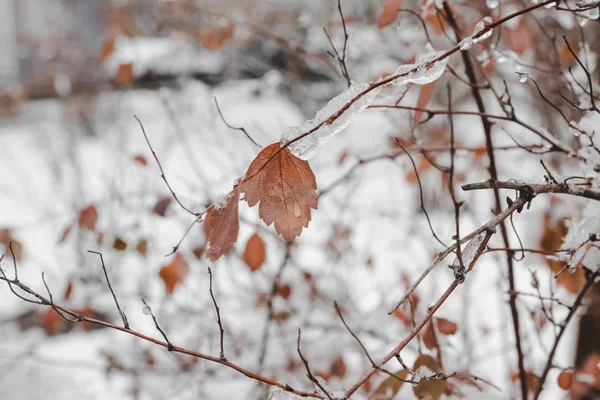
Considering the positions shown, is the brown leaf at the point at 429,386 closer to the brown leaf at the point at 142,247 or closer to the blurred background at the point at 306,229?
the blurred background at the point at 306,229

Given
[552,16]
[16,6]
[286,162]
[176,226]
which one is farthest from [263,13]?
[16,6]

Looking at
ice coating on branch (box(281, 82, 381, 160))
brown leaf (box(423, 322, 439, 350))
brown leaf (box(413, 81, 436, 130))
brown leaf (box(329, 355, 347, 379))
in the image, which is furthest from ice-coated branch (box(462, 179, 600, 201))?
brown leaf (box(329, 355, 347, 379))

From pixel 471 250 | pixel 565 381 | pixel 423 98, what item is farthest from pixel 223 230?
pixel 565 381

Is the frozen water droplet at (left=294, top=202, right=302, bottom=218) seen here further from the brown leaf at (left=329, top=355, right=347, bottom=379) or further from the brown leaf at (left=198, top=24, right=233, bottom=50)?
the brown leaf at (left=198, top=24, right=233, bottom=50)

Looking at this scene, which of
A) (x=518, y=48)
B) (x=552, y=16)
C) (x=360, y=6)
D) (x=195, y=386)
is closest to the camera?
(x=518, y=48)

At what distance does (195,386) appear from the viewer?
2.31 meters

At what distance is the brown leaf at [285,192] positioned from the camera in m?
0.68

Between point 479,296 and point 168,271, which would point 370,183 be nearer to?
point 479,296

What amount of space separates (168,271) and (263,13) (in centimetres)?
420

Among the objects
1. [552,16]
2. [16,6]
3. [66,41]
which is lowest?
[552,16]

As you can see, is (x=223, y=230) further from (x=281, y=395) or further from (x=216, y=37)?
(x=216, y=37)

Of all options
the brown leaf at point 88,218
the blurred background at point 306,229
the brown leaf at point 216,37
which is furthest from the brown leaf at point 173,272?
the brown leaf at point 216,37

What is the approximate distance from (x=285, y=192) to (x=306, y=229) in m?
1.23

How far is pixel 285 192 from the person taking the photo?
0.69 metres
